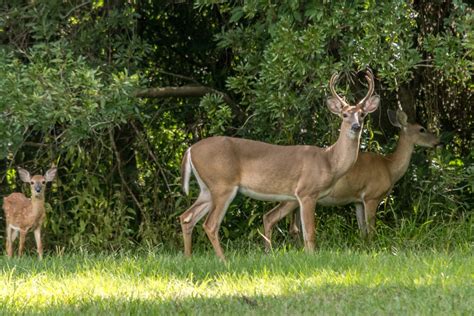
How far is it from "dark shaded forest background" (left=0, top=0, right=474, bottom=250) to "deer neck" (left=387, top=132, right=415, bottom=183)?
257 mm

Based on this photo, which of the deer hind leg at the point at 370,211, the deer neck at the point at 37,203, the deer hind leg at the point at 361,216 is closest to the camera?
the deer neck at the point at 37,203

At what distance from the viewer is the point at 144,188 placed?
11422 millimetres

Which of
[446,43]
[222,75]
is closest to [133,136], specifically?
[222,75]

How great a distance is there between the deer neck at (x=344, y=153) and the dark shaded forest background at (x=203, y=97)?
0.40 metres

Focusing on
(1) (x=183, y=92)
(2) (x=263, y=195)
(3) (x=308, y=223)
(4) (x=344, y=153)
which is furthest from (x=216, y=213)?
(1) (x=183, y=92)

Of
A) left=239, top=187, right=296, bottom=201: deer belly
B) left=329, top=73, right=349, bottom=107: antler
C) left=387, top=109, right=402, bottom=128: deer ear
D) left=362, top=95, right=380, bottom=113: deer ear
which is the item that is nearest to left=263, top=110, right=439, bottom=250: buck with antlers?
left=387, top=109, right=402, bottom=128: deer ear

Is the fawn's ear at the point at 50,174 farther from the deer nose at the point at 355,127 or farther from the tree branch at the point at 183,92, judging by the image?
the deer nose at the point at 355,127

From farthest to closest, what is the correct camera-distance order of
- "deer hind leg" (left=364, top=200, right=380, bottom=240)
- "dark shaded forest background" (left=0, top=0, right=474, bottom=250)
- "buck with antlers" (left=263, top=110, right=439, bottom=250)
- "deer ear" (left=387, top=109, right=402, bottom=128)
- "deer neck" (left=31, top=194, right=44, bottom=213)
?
"deer ear" (left=387, top=109, right=402, bottom=128) → "deer hind leg" (left=364, top=200, right=380, bottom=240) → "buck with antlers" (left=263, top=110, right=439, bottom=250) → "deer neck" (left=31, top=194, right=44, bottom=213) → "dark shaded forest background" (left=0, top=0, right=474, bottom=250)

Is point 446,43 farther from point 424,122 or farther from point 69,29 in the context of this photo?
point 69,29

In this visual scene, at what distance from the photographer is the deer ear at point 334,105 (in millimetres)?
9562

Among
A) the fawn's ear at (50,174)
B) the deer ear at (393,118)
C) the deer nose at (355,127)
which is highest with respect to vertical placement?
the deer nose at (355,127)

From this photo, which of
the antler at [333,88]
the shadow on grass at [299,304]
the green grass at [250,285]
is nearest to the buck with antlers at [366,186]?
the antler at [333,88]

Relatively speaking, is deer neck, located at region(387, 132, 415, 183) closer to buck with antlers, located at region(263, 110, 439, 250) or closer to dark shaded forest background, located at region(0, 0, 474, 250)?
buck with antlers, located at region(263, 110, 439, 250)

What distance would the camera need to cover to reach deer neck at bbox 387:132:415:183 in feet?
35.6
